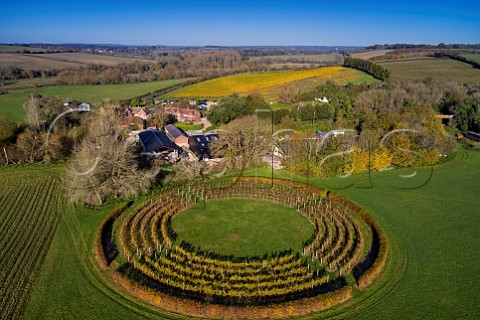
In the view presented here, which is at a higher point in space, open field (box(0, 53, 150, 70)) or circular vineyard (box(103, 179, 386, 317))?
open field (box(0, 53, 150, 70))

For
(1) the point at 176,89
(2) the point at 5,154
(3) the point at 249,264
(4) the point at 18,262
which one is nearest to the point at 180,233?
(3) the point at 249,264

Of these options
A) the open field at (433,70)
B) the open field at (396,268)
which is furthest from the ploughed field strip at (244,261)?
the open field at (433,70)

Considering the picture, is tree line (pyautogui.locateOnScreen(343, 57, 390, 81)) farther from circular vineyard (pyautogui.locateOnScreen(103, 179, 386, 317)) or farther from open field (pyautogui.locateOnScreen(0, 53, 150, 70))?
open field (pyautogui.locateOnScreen(0, 53, 150, 70))

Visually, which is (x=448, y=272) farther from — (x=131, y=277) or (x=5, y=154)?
(x=5, y=154)

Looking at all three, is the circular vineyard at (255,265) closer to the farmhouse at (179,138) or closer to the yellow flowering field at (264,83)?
the farmhouse at (179,138)

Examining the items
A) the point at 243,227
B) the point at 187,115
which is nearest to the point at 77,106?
the point at 187,115

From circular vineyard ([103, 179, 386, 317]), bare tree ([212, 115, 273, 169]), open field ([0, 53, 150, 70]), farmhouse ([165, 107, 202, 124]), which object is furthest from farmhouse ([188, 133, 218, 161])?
open field ([0, 53, 150, 70])

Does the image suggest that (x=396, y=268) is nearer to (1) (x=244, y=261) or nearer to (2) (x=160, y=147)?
(1) (x=244, y=261)
